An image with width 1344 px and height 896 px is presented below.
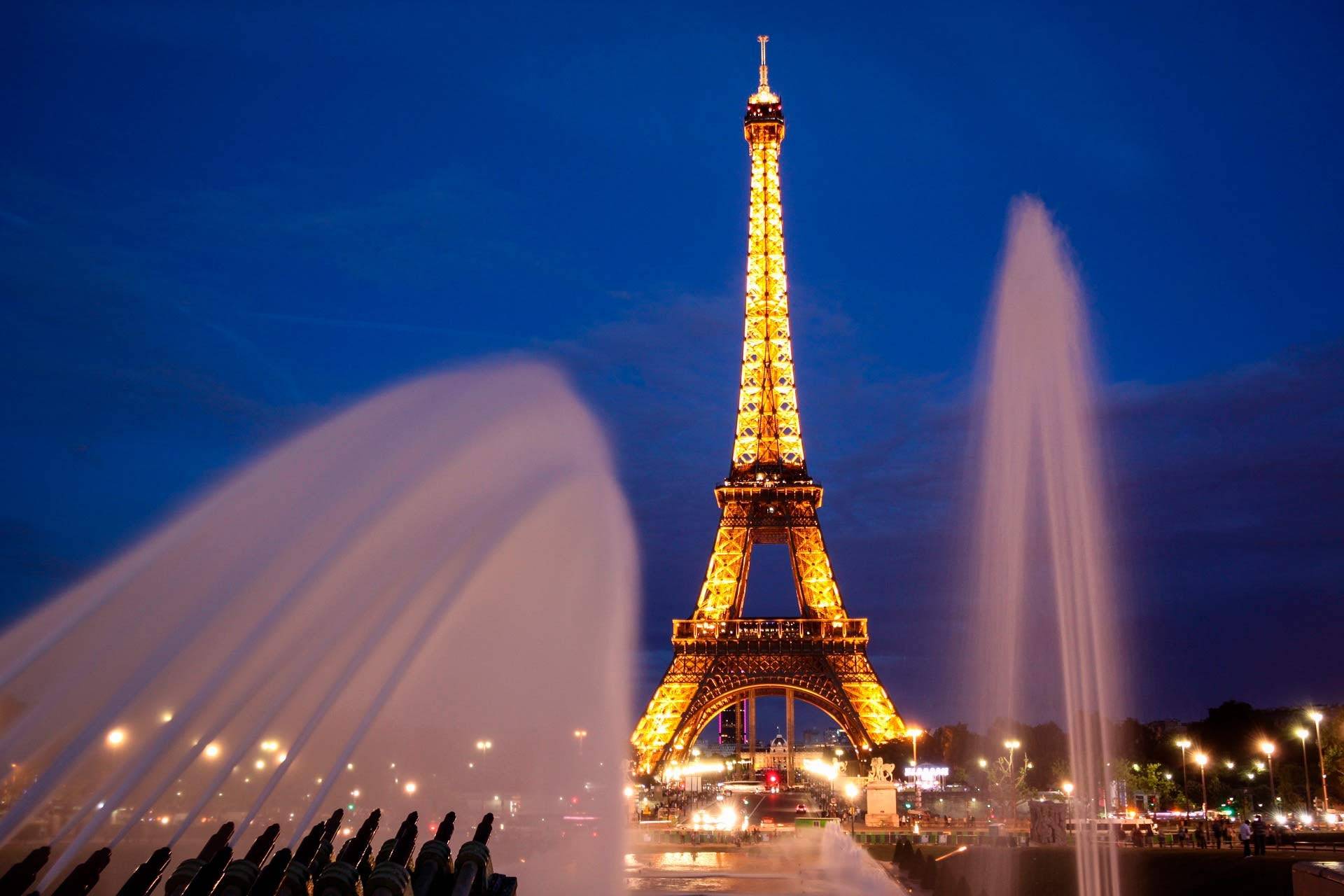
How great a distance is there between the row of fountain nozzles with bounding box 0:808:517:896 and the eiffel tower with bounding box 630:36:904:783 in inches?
2725

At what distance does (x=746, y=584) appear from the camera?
92688 mm

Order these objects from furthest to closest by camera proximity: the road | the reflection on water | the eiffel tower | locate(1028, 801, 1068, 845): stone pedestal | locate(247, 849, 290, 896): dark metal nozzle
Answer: the eiffel tower, the road, locate(1028, 801, 1068, 845): stone pedestal, the reflection on water, locate(247, 849, 290, 896): dark metal nozzle

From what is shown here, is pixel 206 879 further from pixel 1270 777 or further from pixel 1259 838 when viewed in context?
pixel 1270 777

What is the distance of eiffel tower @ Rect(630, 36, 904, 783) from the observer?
87500mm

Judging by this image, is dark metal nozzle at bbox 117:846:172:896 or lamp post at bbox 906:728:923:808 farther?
lamp post at bbox 906:728:923:808

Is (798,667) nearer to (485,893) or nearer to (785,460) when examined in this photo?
(785,460)

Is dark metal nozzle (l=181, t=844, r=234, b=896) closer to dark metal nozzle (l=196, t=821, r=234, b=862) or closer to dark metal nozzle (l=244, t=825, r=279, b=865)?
dark metal nozzle (l=244, t=825, r=279, b=865)

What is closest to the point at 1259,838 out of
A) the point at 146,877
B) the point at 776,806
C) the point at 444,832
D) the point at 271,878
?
the point at 444,832

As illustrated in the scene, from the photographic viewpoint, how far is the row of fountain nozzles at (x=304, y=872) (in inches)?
501

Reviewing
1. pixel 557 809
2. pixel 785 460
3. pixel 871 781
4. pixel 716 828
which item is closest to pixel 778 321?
pixel 785 460

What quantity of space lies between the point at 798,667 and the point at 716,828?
31.7m

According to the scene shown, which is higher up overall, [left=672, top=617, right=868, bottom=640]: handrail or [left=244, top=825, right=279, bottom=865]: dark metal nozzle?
[left=672, top=617, right=868, bottom=640]: handrail

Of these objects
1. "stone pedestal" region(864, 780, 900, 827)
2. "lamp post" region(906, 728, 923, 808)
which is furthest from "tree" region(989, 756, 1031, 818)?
"stone pedestal" region(864, 780, 900, 827)

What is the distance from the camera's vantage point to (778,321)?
3750 inches
